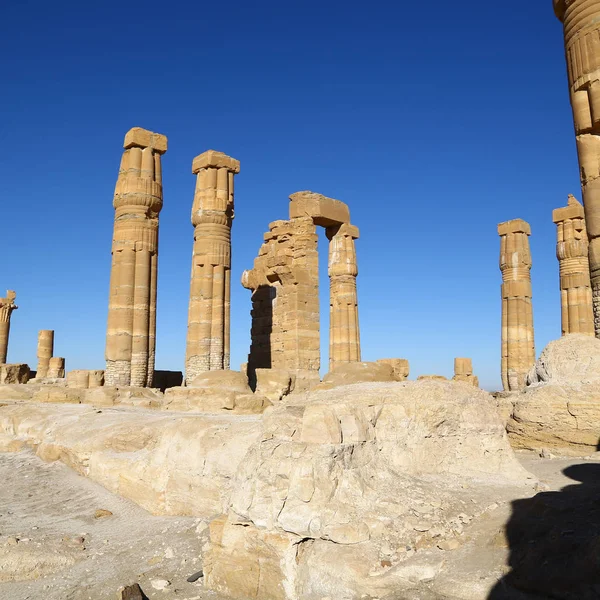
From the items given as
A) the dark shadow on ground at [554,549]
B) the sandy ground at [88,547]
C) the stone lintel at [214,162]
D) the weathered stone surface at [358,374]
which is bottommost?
the sandy ground at [88,547]

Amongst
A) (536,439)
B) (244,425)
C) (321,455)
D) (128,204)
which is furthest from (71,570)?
(128,204)

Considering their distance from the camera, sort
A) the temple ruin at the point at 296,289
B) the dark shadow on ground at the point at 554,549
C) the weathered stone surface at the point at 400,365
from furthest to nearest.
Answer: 1. the weathered stone surface at the point at 400,365
2. the temple ruin at the point at 296,289
3. the dark shadow on ground at the point at 554,549

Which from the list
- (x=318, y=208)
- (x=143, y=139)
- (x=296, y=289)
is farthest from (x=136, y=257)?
(x=318, y=208)

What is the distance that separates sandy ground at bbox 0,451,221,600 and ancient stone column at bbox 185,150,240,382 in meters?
11.5

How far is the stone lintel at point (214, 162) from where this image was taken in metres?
18.5

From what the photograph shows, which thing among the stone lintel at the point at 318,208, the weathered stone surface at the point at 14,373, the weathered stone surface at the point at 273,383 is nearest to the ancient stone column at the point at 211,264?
the stone lintel at the point at 318,208

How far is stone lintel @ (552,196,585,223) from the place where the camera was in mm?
21939

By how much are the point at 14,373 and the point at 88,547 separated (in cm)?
1575

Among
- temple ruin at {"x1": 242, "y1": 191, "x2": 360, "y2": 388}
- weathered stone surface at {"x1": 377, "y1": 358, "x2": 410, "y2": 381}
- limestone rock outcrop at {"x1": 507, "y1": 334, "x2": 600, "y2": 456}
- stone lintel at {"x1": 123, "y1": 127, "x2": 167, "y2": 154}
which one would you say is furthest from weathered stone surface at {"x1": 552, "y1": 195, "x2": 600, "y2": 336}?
stone lintel at {"x1": 123, "y1": 127, "x2": 167, "y2": 154}

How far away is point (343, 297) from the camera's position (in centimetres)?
2223

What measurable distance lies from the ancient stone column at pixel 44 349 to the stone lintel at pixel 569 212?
25.7 meters

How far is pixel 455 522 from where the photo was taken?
3828mm

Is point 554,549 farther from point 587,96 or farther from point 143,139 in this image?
point 143,139

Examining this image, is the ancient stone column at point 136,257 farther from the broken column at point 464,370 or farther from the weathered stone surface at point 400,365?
the broken column at point 464,370
